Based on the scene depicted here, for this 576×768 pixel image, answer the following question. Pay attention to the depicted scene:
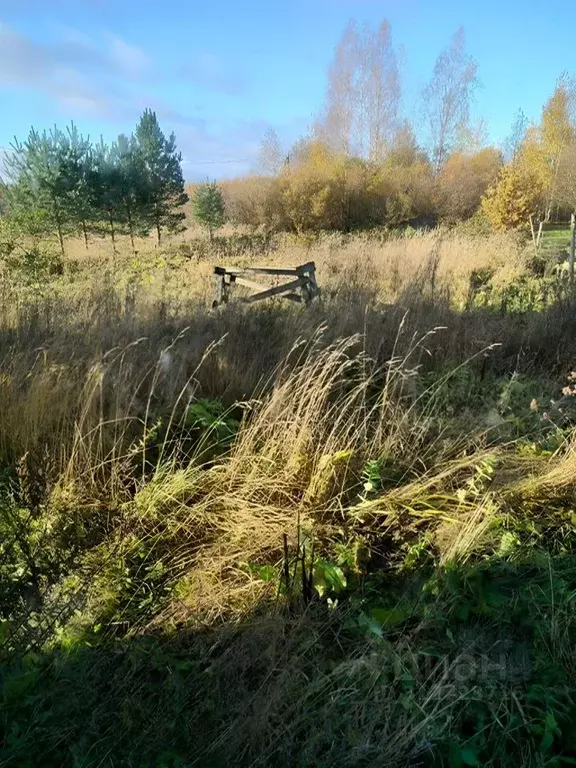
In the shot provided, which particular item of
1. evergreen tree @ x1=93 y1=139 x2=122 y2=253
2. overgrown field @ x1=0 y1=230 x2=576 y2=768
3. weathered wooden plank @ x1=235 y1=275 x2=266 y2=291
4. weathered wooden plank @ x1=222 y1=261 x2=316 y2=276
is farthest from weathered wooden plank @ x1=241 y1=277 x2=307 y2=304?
evergreen tree @ x1=93 y1=139 x2=122 y2=253

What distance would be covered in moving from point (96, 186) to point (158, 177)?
9.67ft

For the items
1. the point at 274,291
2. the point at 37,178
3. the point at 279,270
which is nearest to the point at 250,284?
the point at 279,270

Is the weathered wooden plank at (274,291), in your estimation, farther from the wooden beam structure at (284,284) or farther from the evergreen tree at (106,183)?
the evergreen tree at (106,183)

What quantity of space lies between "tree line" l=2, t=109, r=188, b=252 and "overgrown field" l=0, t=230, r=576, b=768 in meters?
17.8

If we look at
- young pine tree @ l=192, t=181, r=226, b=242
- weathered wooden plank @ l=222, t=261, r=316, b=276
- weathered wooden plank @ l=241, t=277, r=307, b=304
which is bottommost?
weathered wooden plank @ l=241, t=277, r=307, b=304

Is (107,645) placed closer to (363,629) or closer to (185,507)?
(185,507)

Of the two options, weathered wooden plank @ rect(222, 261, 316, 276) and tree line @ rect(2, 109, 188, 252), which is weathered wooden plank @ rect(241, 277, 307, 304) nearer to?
weathered wooden plank @ rect(222, 261, 316, 276)

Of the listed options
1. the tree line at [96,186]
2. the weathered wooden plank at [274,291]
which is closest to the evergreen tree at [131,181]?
the tree line at [96,186]

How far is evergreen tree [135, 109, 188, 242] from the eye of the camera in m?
21.6

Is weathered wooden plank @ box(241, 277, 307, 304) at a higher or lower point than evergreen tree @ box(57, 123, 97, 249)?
lower

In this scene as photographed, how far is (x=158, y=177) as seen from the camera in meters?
21.8

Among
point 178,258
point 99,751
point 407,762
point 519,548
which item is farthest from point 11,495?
point 178,258

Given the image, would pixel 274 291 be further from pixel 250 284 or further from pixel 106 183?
pixel 106 183

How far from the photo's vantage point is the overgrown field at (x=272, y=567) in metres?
1.51
